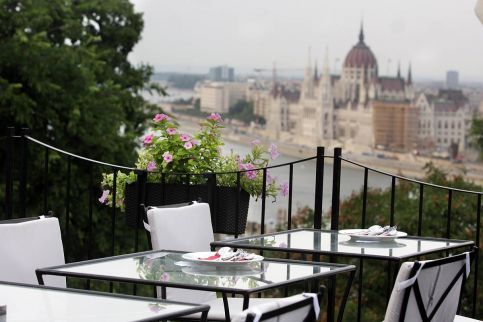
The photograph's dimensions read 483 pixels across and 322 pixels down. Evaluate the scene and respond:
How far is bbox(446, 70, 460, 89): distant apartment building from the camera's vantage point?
4000cm

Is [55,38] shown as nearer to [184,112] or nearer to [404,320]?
[184,112]

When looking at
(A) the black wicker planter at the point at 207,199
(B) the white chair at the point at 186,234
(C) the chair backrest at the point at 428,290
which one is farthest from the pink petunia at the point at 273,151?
(C) the chair backrest at the point at 428,290

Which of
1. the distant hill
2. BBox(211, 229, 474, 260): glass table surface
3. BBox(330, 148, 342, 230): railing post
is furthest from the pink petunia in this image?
the distant hill

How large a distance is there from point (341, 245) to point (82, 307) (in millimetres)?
1730

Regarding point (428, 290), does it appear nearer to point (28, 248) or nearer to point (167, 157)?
point (28, 248)

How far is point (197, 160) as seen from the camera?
18.5ft

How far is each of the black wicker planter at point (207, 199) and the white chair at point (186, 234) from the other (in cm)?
60

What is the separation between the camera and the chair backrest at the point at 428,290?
3.18m

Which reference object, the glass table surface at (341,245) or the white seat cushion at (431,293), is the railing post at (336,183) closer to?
the glass table surface at (341,245)

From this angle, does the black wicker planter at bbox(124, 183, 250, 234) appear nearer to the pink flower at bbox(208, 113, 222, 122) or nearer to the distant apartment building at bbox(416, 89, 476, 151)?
the pink flower at bbox(208, 113, 222, 122)

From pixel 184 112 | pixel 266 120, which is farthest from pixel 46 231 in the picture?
pixel 266 120

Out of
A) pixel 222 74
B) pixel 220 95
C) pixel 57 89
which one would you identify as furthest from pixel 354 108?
pixel 57 89

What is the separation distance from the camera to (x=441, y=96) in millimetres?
40906

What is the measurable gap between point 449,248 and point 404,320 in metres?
1.15
